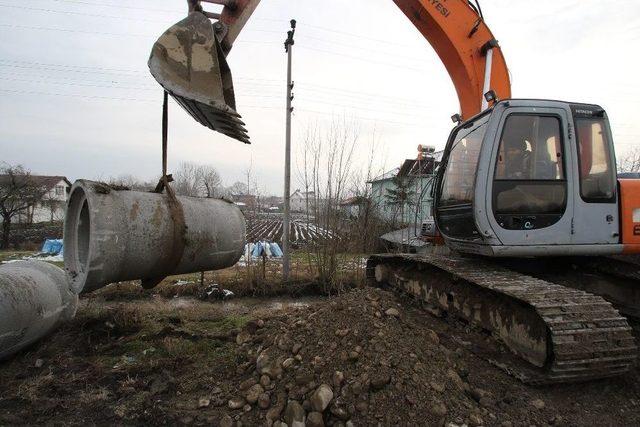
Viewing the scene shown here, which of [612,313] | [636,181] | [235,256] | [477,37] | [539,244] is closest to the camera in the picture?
[612,313]

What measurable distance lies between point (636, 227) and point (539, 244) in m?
0.97

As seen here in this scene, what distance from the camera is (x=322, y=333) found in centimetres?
389

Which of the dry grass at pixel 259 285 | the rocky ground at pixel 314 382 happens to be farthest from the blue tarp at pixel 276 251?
the rocky ground at pixel 314 382

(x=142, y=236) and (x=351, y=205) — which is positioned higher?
(x=351, y=205)

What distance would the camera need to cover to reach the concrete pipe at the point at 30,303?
414 centimetres

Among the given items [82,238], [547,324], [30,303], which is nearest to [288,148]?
[30,303]

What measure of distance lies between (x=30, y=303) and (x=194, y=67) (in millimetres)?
3299

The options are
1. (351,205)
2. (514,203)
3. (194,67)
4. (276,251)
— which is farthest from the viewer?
(276,251)

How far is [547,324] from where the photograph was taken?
2.98 m

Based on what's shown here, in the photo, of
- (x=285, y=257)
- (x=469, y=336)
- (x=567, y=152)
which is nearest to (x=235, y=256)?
(x=469, y=336)

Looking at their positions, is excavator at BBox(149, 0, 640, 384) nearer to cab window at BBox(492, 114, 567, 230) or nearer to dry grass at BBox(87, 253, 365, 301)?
cab window at BBox(492, 114, 567, 230)

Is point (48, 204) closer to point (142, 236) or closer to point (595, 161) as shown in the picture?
point (142, 236)

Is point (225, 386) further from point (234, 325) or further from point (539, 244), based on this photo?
point (539, 244)

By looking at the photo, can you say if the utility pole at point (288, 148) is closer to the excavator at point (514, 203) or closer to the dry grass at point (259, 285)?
the dry grass at point (259, 285)
